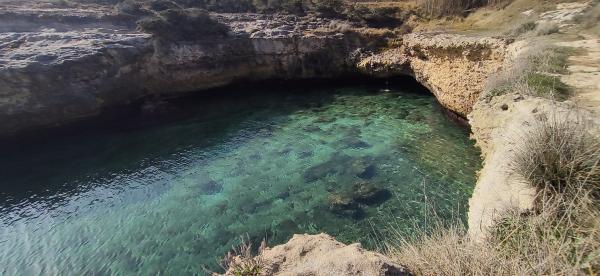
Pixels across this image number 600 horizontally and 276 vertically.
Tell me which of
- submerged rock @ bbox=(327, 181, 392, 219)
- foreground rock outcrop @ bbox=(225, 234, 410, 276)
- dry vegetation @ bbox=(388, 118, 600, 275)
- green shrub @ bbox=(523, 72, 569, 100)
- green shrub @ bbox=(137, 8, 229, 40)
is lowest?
submerged rock @ bbox=(327, 181, 392, 219)

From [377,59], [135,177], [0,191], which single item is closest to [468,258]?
[135,177]

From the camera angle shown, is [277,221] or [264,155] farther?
[264,155]

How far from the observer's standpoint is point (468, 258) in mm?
3631

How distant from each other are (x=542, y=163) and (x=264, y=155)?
997 centimetres

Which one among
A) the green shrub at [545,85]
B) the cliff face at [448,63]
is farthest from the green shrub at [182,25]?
the green shrub at [545,85]

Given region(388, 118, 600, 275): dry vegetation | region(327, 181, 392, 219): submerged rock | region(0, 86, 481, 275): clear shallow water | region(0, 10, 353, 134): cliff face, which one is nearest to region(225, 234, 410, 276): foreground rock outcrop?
region(388, 118, 600, 275): dry vegetation

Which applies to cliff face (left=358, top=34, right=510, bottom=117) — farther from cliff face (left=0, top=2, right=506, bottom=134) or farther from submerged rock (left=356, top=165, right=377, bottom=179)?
submerged rock (left=356, top=165, right=377, bottom=179)

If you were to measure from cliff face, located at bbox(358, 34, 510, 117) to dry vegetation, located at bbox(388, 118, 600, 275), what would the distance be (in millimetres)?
9385

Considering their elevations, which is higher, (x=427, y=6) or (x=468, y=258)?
(x=427, y=6)

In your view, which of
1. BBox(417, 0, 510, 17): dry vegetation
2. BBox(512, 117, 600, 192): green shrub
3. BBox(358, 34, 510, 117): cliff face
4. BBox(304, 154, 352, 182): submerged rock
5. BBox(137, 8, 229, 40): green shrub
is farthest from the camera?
BBox(417, 0, 510, 17): dry vegetation

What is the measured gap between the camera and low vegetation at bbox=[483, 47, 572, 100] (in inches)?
Answer: 338

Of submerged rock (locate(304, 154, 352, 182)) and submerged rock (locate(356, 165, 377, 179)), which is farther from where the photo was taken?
submerged rock (locate(304, 154, 352, 182))

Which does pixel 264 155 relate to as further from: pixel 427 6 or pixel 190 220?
pixel 427 6

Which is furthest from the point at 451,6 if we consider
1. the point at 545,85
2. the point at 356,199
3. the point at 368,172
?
the point at 356,199
